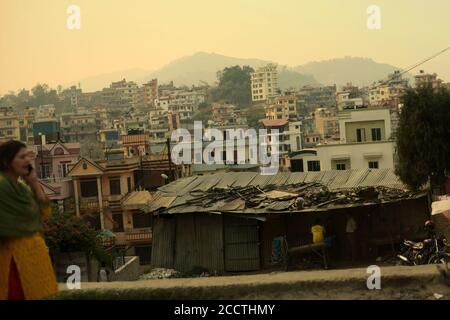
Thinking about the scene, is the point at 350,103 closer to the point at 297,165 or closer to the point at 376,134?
the point at 297,165

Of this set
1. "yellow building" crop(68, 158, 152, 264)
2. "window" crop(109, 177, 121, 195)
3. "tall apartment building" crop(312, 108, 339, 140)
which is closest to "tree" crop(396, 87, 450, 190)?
"yellow building" crop(68, 158, 152, 264)

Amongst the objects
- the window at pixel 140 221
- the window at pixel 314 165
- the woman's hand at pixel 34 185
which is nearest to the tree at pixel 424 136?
the woman's hand at pixel 34 185

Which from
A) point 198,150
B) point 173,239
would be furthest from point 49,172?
point 173,239

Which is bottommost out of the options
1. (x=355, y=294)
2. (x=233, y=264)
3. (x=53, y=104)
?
(x=233, y=264)

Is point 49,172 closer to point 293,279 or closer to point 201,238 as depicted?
point 201,238

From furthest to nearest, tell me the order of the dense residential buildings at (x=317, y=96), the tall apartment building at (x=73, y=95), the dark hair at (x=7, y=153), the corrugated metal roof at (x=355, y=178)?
the dense residential buildings at (x=317, y=96)
the tall apartment building at (x=73, y=95)
the corrugated metal roof at (x=355, y=178)
the dark hair at (x=7, y=153)

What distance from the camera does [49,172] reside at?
1300 inches

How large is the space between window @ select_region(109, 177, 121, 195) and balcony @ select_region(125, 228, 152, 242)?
6.39 ft

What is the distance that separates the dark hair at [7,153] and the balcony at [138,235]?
25445 millimetres

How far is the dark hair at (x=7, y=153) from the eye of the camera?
3189mm

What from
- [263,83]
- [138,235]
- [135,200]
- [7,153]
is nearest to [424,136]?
[7,153]

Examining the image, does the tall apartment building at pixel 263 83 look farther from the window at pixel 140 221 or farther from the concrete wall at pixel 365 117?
the window at pixel 140 221

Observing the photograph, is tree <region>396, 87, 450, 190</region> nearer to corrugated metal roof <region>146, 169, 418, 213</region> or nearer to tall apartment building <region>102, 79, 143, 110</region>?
corrugated metal roof <region>146, 169, 418, 213</region>
